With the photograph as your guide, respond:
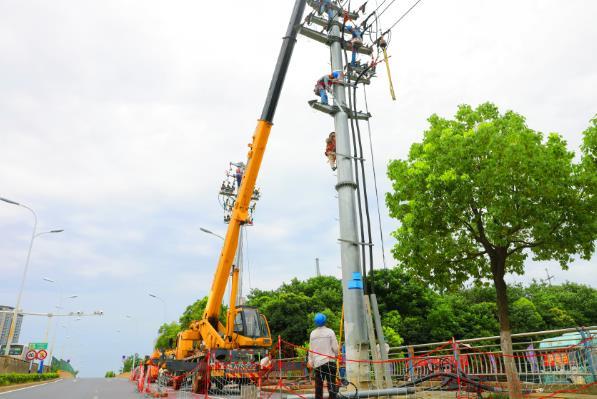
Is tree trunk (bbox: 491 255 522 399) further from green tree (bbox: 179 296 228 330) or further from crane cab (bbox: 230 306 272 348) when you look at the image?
green tree (bbox: 179 296 228 330)

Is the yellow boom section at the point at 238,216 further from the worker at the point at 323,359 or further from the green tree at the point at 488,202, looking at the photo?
the worker at the point at 323,359

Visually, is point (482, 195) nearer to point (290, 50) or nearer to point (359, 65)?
point (359, 65)

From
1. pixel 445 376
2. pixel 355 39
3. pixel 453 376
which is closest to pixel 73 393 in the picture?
pixel 445 376

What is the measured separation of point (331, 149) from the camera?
1081 cm

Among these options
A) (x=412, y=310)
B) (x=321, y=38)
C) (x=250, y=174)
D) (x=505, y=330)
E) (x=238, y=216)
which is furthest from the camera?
(x=412, y=310)

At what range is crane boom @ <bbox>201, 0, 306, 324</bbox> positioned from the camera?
13914mm

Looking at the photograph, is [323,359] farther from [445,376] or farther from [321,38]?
[321,38]

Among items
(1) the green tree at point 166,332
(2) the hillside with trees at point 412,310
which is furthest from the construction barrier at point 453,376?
(1) the green tree at point 166,332

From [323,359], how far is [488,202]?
256 inches

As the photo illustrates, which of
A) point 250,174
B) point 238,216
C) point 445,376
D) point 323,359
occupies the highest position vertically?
point 250,174

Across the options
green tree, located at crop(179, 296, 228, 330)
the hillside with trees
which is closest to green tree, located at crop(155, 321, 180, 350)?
green tree, located at crop(179, 296, 228, 330)

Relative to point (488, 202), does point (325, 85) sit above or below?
above

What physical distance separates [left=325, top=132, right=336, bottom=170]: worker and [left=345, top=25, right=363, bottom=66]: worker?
218 centimetres

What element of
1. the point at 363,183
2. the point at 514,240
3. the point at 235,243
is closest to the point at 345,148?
the point at 363,183
